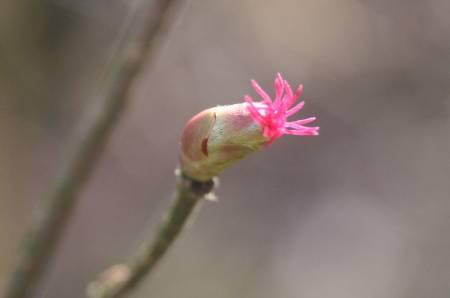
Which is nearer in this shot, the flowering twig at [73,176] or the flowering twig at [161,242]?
the flowering twig at [161,242]

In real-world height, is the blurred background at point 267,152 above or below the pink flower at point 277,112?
below

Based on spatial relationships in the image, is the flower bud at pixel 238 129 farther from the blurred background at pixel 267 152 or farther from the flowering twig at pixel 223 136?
the blurred background at pixel 267 152

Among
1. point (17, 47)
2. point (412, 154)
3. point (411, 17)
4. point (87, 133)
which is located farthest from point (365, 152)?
point (87, 133)

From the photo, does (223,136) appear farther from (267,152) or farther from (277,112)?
(267,152)

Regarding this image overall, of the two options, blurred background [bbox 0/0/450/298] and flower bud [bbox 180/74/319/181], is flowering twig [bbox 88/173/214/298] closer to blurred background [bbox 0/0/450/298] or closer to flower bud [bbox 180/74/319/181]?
flower bud [bbox 180/74/319/181]

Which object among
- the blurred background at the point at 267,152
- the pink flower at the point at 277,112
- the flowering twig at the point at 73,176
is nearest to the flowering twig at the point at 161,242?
the pink flower at the point at 277,112

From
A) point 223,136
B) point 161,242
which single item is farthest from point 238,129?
point 161,242
